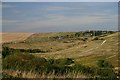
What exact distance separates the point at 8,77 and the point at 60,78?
1.94 metres

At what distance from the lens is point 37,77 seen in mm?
12586

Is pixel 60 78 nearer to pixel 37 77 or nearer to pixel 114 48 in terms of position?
pixel 37 77

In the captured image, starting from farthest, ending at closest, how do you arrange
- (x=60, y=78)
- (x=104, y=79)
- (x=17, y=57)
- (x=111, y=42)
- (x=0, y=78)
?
1. (x=111, y=42)
2. (x=17, y=57)
3. (x=104, y=79)
4. (x=60, y=78)
5. (x=0, y=78)

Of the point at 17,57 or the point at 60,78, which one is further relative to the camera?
the point at 17,57

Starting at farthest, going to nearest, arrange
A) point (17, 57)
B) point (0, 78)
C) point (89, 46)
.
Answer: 1. point (89, 46)
2. point (17, 57)
3. point (0, 78)

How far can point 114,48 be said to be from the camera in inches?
5413

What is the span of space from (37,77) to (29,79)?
0.37 m

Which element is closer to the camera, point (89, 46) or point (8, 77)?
point (8, 77)

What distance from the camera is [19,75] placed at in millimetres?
13086

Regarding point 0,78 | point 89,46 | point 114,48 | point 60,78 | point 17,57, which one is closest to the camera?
point 0,78

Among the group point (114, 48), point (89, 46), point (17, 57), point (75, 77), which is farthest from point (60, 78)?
point (89, 46)

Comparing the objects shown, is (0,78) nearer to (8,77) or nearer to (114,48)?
(8,77)

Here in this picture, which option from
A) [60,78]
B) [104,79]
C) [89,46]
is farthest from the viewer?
[89,46]

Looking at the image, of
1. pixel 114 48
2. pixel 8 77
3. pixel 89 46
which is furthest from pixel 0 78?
pixel 89 46
